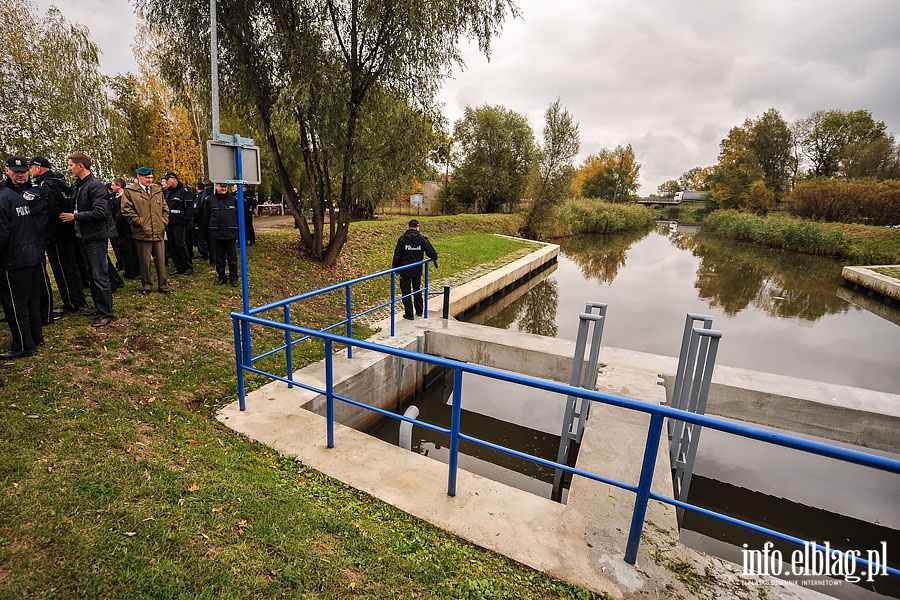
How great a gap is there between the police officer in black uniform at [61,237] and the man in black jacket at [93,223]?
7.5 inches

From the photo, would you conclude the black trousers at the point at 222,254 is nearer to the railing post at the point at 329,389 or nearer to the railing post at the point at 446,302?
the railing post at the point at 446,302

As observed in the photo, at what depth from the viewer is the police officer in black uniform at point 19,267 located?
3.92 m

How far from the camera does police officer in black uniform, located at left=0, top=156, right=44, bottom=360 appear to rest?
3924 millimetres

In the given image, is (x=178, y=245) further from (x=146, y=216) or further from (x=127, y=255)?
(x=146, y=216)

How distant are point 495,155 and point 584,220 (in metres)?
9.19

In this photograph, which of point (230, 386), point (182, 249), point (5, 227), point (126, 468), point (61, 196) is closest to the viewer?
point (126, 468)

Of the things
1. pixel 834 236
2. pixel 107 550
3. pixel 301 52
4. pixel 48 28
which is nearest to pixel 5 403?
pixel 107 550

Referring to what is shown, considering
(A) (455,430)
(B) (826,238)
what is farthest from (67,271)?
(B) (826,238)

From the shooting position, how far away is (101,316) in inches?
206

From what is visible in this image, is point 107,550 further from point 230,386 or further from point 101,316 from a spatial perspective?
point 101,316

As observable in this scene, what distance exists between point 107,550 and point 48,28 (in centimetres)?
1689

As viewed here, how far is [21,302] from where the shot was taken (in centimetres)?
411
